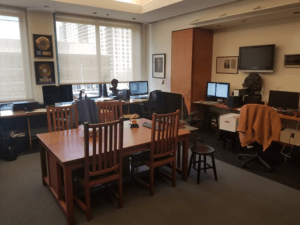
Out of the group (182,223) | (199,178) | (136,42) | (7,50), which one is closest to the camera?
(182,223)

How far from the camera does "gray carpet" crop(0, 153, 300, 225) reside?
7.68 ft

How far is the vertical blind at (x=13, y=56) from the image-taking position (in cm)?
465

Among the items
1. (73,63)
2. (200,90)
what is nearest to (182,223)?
(200,90)

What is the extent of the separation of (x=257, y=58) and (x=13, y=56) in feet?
16.5

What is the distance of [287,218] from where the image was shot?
236 cm

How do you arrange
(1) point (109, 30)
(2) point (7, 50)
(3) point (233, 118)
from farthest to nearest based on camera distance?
(1) point (109, 30), (2) point (7, 50), (3) point (233, 118)

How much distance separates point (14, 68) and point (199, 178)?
171 inches

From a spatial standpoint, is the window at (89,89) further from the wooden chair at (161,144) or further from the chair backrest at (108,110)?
the wooden chair at (161,144)

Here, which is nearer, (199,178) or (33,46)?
(199,178)

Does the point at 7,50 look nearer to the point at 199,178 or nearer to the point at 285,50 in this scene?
the point at 199,178

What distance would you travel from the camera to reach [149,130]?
10.1ft

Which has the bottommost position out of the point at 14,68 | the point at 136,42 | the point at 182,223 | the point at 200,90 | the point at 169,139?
the point at 182,223

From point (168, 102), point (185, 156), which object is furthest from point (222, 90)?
point (185, 156)

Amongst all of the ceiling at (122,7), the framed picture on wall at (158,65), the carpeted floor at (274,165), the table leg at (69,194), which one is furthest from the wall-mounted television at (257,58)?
the table leg at (69,194)
